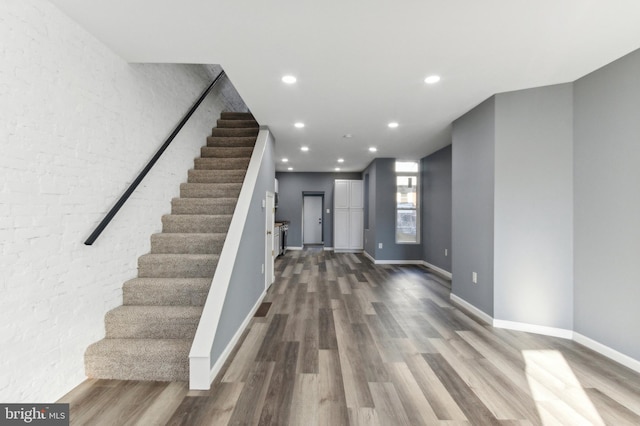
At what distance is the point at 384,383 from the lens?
6.95ft

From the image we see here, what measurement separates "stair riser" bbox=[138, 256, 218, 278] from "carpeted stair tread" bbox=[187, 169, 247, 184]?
139 centimetres

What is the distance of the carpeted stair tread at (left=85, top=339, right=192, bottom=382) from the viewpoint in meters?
Result: 2.13

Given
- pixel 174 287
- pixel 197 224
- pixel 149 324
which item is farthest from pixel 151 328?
pixel 197 224

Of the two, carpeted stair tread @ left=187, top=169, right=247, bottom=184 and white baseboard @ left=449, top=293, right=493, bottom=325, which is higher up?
carpeted stair tread @ left=187, top=169, right=247, bottom=184

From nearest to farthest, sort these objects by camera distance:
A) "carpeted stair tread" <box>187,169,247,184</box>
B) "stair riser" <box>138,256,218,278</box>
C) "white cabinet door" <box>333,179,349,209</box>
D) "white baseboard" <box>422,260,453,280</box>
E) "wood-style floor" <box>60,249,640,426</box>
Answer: "wood-style floor" <box>60,249,640,426</box>
"stair riser" <box>138,256,218,278</box>
"carpeted stair tread" <box>187,169,247,184</box>
"white baseboard" <box>422,260,453,280</box>
"white cabinet door" <box>333,179,349,209</box>

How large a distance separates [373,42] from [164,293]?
2768 millimetres

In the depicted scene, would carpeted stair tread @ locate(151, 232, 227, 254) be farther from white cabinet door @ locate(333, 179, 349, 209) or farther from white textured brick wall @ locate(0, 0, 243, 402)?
white cabinet door @ locate(333, 179, 349, 209)

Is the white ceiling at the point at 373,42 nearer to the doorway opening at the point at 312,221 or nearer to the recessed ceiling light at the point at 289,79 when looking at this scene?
the recessed ceiling light at the point at 289,79

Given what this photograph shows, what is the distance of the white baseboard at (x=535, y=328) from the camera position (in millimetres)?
2967

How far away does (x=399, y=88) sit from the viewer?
304 centimetres

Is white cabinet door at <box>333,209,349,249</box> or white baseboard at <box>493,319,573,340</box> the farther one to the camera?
white cabinet door at <box>333,209,349,249</box>

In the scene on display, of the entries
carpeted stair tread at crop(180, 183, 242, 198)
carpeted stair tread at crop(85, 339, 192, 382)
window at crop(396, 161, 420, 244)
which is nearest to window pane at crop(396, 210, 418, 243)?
window at crop(396, 161, 420, 244)

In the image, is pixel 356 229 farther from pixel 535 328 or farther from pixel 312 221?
pixel 535 328

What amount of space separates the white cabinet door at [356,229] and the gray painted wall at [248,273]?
475cm
